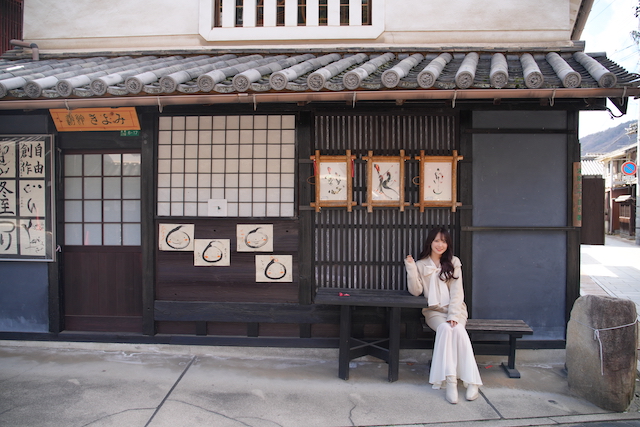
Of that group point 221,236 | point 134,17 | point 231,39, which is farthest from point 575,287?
point 134,17

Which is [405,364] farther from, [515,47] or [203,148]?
[515,47]

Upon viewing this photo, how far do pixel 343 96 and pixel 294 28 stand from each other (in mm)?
2940

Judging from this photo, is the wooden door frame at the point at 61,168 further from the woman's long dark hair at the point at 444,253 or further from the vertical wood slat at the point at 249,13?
the woman's long dark hair at the point at 444,253

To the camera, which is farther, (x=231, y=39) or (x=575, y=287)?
(x=231, y=39)

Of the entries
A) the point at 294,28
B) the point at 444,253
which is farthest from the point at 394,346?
the point at 294,28

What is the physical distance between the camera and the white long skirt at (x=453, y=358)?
541cm

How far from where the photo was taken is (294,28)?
297 inches

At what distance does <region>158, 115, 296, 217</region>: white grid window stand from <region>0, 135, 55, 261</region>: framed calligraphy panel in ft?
6.28

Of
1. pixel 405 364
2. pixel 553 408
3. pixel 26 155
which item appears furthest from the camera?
pixel 26 155

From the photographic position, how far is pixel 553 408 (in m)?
5.24

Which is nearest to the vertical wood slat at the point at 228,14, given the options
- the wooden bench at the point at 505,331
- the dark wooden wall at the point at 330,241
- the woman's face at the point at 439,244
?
the dark wooden wall at the point at 330,241

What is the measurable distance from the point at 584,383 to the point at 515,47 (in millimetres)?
5200

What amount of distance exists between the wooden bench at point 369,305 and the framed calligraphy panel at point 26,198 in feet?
15.4

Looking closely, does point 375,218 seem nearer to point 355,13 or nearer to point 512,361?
point 512,361
